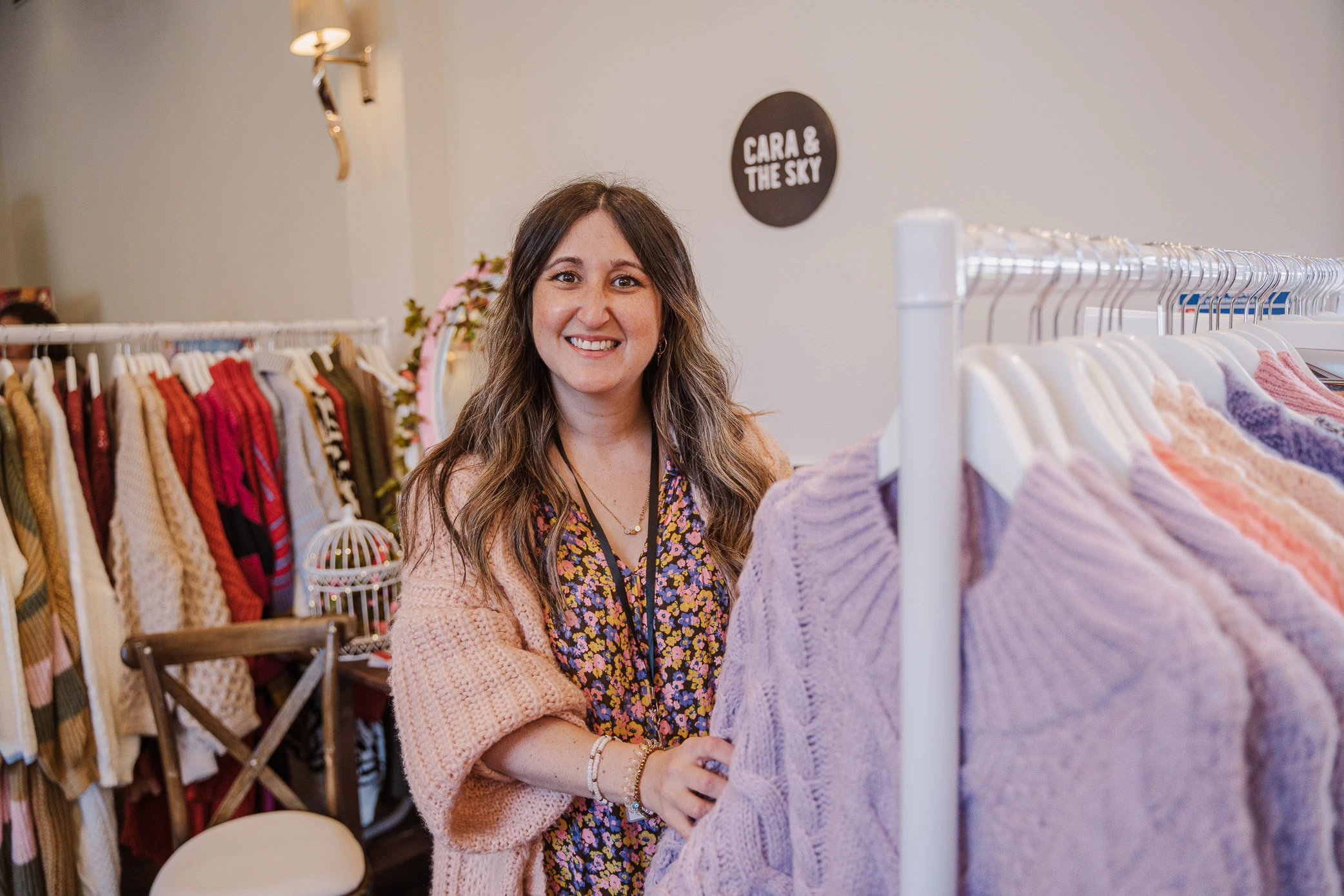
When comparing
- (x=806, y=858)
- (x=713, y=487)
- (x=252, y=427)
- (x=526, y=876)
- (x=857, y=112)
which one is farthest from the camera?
(x=252, y=427)

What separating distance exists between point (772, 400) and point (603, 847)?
1.46m

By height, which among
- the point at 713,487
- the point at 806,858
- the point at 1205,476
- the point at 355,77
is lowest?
the point at 806,858

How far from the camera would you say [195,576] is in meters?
2.21

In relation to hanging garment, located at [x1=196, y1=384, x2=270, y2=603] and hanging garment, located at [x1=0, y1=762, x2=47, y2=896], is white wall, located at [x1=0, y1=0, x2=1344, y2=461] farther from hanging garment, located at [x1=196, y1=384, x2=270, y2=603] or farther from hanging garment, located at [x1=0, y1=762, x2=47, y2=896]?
hanging garment, located at [x1=0, y1=762, x2=47, y2=896]

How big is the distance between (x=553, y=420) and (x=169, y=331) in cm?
167

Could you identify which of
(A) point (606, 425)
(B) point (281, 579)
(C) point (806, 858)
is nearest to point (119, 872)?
(B) point (281, 579)

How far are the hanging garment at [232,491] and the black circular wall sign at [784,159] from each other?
149 cm

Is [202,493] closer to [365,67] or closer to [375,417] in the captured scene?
[375,417]

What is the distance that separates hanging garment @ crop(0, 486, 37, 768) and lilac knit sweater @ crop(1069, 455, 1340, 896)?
221cm

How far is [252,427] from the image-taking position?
2408 mm

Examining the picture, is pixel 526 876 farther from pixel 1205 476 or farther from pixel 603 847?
pixel 1205 476

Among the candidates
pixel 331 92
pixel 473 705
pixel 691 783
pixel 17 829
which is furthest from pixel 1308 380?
pixel 331 92

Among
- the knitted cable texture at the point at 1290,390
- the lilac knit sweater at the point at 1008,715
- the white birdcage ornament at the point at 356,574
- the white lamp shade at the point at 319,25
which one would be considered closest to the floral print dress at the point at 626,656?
the lilac knit sweater at the point at 1008,715

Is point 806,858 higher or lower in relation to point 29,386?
lower
